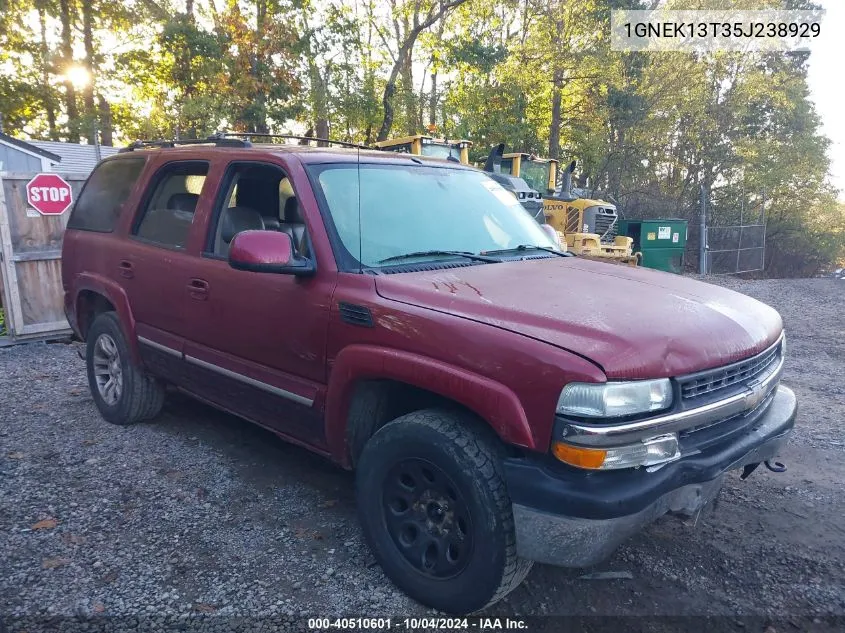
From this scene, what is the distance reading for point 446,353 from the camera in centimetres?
254

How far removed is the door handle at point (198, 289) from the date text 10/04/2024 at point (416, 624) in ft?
6.43

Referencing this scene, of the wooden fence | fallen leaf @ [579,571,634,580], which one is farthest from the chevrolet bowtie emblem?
the wooden fence

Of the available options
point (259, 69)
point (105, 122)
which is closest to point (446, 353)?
point (259, 69)

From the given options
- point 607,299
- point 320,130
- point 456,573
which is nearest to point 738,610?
point 456,573

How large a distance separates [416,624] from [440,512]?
0.49 meters

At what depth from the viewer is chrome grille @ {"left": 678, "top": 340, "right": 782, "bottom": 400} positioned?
243cm

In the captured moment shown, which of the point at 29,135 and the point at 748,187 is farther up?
the point at 29,135

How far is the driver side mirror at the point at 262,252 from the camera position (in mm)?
2930

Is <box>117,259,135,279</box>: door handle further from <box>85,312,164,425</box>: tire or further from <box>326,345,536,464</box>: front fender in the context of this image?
<box>326,345,536,464</box>: front fender

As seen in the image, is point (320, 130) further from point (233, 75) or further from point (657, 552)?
point (657, 552)

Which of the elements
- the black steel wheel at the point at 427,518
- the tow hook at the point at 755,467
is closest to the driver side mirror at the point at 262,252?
the black steel wheel at the point at 427,518

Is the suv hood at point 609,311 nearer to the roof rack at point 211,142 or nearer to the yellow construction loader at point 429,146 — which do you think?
the roof rack at point 211,142

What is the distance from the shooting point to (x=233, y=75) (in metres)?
20.9

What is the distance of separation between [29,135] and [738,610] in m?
33.1
